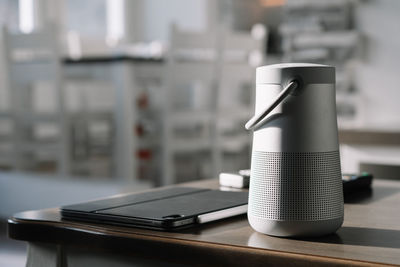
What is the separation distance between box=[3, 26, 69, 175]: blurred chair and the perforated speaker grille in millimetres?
2861

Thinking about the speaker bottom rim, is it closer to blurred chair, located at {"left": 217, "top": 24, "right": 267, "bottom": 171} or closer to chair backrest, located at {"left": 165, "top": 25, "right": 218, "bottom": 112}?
chair backrest, located at {"left": 165, "top": 25, "right": 218, "bottom": 112}

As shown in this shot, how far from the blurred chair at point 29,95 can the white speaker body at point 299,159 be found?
2.86 m

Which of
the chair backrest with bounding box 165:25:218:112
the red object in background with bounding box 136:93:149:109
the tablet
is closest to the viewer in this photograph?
the tablet

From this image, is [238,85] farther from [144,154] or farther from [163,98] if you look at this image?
[144,154]

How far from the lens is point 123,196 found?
84 centimetres

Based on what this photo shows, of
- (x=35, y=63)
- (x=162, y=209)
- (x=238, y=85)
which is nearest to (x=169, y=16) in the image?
(x=238, y=85)

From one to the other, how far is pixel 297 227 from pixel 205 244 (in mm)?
92

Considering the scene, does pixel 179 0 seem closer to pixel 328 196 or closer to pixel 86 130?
pixel 86 130

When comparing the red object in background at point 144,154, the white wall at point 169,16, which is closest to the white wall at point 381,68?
the red object in background at point 144,154

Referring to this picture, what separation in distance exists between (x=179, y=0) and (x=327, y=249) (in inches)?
230

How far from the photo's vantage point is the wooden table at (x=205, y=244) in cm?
56

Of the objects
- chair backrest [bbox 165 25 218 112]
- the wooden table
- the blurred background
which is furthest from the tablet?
chair backrest [bbox 165 25 218 112]

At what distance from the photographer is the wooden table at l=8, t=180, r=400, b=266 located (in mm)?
560

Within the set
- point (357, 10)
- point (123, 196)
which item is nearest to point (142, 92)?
point (357, 10)
